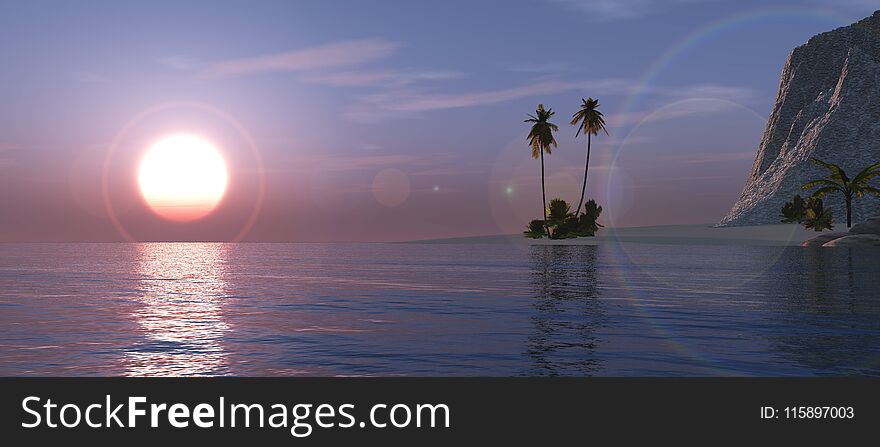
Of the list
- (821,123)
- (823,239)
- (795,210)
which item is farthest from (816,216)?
(821,123)

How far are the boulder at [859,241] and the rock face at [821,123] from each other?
1914 inches

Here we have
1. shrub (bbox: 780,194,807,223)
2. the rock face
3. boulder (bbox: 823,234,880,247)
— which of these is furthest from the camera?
the rock face

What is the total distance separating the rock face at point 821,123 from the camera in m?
146

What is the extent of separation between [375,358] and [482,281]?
93.1 ft

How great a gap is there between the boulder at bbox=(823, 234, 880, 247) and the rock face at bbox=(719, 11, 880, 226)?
48.6m

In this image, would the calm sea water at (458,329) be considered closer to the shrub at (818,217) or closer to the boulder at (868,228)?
the boulder at (868,228)

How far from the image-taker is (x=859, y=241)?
3514 inches

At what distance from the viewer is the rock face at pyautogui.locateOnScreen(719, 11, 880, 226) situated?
146m

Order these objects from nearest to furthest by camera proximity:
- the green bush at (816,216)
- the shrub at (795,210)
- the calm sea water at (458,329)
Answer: the calm sea water at (458,329) < the green bush at (816,216) < the shrub at (795,210)

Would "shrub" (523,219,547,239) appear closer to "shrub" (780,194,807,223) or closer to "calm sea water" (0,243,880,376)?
"shrub" (780,194,807,223)

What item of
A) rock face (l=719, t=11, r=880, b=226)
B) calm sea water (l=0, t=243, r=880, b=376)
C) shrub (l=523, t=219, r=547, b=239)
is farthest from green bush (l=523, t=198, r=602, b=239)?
calm sea water (l=0, t=243, r=880, b=376)

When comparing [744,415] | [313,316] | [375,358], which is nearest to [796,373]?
[744,415]

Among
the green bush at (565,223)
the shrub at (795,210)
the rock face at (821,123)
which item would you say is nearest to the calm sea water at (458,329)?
the green bush at (565,223)

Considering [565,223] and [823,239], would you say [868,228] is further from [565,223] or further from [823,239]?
[565,223]
